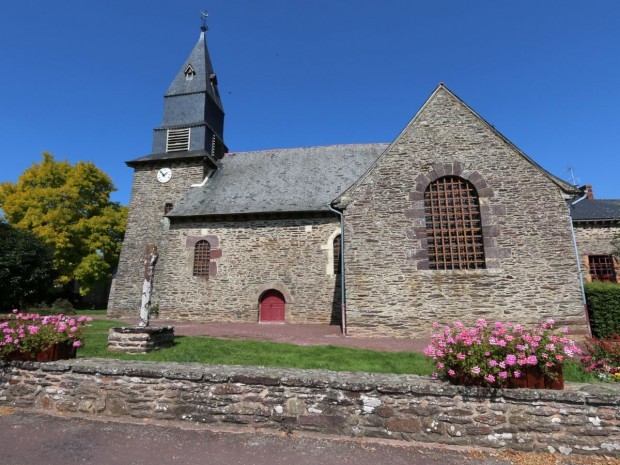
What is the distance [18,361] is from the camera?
5.20 metres

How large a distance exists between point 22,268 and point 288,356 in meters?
19.0

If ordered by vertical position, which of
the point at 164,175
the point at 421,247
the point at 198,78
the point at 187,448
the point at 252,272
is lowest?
the point at 187,448

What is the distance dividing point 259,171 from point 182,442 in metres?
16.9

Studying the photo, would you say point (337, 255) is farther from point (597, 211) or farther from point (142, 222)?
point (597, 211)

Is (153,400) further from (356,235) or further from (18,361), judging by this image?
(356,235)

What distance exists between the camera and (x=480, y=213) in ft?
36.5

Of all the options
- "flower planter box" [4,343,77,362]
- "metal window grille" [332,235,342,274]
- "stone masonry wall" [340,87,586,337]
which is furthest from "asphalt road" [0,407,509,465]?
"metal window grille" [332,235,342,274]

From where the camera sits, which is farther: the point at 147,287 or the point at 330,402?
the point at 147,287

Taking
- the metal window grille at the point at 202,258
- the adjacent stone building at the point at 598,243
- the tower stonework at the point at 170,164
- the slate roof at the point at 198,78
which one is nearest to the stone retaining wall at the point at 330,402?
the metal window grille at the point at 202,258

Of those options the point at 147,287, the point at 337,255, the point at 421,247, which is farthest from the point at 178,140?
the point at 421,247

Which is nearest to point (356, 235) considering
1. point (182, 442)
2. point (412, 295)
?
point (412, 295)

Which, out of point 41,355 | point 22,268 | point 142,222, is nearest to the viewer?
point 41,355

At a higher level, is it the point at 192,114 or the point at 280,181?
the point at 192,114

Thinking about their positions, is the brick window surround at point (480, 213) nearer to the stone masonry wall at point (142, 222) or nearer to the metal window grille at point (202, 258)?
the metal window grille at point (202, 258)
